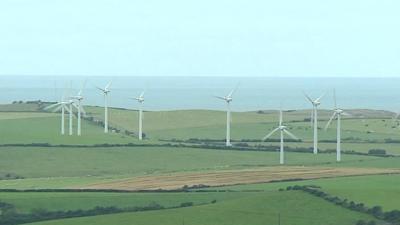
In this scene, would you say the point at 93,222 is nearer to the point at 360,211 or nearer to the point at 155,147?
the point at 360,211

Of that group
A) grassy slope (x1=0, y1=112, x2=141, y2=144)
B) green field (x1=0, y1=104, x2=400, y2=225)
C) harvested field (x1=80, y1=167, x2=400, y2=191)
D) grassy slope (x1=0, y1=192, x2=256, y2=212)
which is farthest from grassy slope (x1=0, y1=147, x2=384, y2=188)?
grassy slope (x1=0, y1=192, x2=256, y2=212)

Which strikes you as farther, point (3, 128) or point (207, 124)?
point (207, 124)

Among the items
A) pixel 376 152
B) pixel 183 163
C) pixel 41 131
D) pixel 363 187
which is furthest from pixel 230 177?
pixel 41 131

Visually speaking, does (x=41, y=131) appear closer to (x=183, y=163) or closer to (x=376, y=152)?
Result: (x=183, y=163)

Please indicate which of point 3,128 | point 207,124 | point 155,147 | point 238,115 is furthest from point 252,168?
point 238,115

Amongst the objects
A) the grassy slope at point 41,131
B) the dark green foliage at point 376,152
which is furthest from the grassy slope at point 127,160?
the grassy slope at point 41,131

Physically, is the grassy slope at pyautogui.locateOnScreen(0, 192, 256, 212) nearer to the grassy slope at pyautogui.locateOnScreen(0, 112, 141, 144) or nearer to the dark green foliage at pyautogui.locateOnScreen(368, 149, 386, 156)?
the dark green foliage at pyautogui.locateOnScreen(368, 149, 386, 156)
